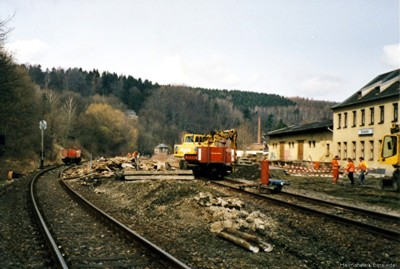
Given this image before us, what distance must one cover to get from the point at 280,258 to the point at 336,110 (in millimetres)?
41020

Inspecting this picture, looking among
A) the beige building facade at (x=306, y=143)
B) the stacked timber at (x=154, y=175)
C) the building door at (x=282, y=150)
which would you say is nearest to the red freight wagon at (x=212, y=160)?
the stacked timber at (x=154, y=175)

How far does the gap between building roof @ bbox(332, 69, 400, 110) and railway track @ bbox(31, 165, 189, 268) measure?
102 feet

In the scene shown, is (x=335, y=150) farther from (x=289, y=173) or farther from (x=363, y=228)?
(x=363, y=228)

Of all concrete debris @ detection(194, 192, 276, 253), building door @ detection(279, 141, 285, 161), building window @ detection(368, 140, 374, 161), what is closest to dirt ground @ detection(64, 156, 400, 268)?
concrete debris @ detection(194, 192, 276, 253)

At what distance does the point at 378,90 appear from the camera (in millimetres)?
41094

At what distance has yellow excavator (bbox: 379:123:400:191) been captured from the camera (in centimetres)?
2016

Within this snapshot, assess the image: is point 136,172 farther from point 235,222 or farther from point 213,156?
point 235,222

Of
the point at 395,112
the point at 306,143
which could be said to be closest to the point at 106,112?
the point at 306,143

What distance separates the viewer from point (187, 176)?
21609 millimetres

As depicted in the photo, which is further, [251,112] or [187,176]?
[251,112]

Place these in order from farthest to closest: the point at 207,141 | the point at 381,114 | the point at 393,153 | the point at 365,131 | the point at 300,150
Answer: the point at 300,150 < the point at 365,131 < the point at 381,114 < the point at 207,141 < the point at 393,153

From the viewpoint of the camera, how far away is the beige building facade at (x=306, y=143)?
154 feet

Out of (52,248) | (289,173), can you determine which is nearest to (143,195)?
(52,248)

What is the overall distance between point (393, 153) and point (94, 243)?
53.9 feet
